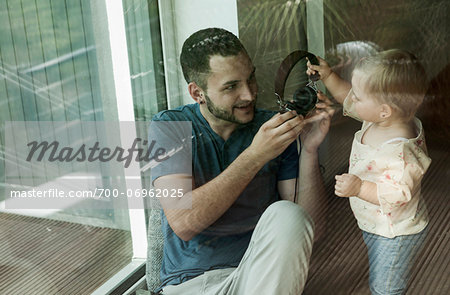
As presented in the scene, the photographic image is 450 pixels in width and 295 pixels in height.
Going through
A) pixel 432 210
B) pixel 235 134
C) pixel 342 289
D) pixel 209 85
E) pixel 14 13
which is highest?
pixel 14 13

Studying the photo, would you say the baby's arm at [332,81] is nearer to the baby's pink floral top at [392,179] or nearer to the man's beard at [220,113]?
the baby's pink floral top at [392,179]

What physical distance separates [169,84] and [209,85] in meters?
0.21

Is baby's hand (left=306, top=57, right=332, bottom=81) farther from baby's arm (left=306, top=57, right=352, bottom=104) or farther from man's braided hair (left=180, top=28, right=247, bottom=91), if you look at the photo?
man's braided hair (left=180, top=28, right=247, bottom=91)

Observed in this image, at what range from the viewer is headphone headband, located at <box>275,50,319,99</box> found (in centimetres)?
→ 99

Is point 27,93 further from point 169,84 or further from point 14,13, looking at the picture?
point 169,84

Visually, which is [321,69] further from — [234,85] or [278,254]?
[278,254]

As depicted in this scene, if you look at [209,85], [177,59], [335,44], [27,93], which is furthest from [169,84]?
[335,44]

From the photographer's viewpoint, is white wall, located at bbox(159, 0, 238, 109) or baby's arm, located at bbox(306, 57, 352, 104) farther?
white wall, located at bbox(159, 0, 238, 109)

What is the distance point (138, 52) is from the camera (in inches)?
50.4

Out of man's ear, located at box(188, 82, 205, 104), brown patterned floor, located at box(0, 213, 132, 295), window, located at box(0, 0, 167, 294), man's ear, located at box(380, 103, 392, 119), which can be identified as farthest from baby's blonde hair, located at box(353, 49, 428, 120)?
brown patterned floor, located at box(0, 213, 132, 295)

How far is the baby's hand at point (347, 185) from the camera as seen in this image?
0.94 meters

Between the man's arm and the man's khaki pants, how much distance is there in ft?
0.31

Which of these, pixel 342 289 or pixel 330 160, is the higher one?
pixel 330 160

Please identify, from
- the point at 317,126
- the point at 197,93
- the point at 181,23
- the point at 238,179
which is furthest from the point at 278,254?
the point at 181,23
